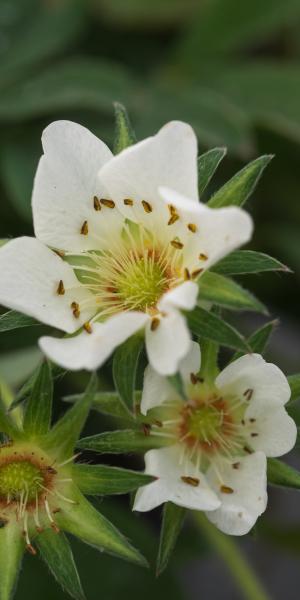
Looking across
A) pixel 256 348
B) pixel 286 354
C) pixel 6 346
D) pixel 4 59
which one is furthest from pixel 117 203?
pixel 286 354

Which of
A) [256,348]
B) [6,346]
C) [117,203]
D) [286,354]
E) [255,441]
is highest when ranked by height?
[117,203]

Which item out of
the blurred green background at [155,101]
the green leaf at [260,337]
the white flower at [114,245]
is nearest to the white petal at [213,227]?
the white flower at [114,245]

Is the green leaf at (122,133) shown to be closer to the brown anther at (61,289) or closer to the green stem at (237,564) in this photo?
the brown anther at (61,289)

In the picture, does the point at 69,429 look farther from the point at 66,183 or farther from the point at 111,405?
the point at 66,183

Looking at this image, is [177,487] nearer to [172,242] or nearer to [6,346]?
[172,242]

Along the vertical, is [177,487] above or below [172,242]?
below

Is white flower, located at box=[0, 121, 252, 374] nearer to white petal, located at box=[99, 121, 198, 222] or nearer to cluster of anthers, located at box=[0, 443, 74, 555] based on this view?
white petal, located at box=[99, 121, 198, 222]

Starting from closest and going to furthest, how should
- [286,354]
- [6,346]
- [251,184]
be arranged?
[251,184], [6,346], [286,354]
